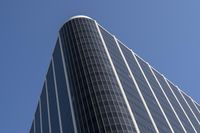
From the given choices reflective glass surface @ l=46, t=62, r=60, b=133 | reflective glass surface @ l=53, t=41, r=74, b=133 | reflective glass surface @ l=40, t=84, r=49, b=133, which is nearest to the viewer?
reflective glass surface @ l=53, t=41, r=74, b=133

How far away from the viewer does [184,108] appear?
191250 mm

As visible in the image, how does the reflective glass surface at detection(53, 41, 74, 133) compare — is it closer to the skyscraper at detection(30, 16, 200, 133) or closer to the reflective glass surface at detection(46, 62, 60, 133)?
the skyscraper at detection(30, 16, 200, 133)

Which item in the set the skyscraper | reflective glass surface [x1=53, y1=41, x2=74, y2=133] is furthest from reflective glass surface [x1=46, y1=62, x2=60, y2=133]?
reflective glass surface [x1=53, y1=41, x2=74, y2=133]

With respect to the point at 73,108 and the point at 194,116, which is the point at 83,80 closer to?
the point at 73,108

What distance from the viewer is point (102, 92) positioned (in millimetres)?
128250

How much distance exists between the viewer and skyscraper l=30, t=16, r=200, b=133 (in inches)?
4879

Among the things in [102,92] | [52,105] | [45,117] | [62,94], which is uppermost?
[45,117]

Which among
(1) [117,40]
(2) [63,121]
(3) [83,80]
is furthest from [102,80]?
(1) [117,40]

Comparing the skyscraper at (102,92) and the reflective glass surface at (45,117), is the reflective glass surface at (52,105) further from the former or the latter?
the reflective glass surface at (45,117)

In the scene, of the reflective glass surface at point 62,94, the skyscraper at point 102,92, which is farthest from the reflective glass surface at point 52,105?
the reflective glass surface at point 62,94

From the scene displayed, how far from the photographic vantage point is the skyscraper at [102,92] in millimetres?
123938

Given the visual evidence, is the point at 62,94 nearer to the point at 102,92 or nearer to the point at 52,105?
the point at 52,105

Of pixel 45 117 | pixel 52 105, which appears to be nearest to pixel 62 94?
pixel 52 105

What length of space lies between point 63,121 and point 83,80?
18.8 meters
